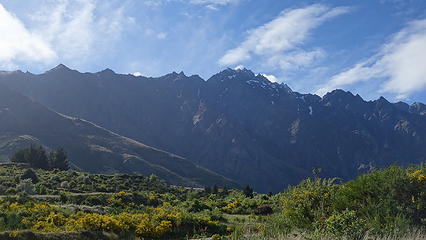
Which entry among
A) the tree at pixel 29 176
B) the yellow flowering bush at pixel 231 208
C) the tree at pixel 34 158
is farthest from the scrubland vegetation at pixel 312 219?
the tree at pixel 34 158

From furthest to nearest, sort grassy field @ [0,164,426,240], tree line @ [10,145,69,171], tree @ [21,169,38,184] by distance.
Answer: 1. tree line @ [10,145,69,171]
2. tree @ [21,169,38,184]
3. grassy field @ [0,164,426,240]

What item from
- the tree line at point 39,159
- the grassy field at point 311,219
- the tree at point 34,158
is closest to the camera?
the grassy field at point 311,219

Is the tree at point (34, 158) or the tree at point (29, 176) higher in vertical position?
the tree at point (34, 158)

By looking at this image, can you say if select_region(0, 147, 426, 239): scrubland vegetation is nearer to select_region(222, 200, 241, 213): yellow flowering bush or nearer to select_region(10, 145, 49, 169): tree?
select_region(222, 200, 241, 213): yellow flowering bush

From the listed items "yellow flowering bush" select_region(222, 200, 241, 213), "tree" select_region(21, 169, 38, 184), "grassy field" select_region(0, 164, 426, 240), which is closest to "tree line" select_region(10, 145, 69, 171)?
"tree" select_region(21, 169, 38, 184)

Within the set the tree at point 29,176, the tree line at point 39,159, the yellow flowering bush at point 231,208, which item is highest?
the tree line at point 39,159

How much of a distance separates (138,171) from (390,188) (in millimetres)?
169071

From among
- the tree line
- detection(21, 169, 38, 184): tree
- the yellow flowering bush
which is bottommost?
the yellow flowering bush

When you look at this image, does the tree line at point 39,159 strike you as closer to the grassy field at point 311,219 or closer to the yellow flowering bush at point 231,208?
the yellow flowering bush at point 231,208

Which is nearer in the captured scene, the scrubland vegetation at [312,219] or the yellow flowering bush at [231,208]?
the scrubland vegetation at [312,219]

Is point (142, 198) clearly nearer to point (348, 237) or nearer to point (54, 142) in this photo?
point (348, 237)

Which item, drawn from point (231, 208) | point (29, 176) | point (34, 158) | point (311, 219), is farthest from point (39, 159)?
point (311, 219)

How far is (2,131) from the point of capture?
183 m

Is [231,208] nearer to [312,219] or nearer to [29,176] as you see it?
[312,219]
